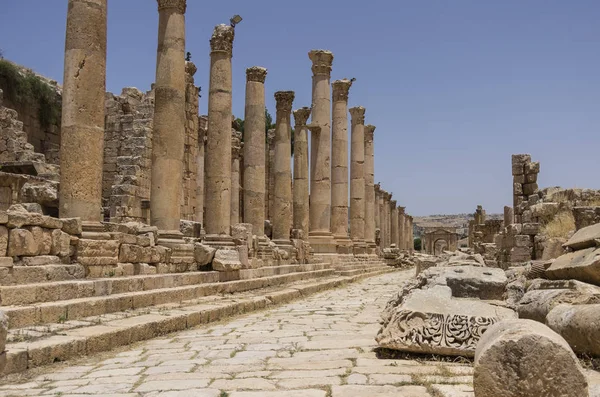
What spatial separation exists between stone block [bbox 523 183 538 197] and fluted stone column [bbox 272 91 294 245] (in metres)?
8.77

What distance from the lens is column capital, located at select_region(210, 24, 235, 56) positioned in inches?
666

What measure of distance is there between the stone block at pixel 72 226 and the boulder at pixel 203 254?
3853mm

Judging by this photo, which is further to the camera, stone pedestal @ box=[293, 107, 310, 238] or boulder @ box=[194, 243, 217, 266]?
stone pedestal @ box=[293, 107, 310, 238]

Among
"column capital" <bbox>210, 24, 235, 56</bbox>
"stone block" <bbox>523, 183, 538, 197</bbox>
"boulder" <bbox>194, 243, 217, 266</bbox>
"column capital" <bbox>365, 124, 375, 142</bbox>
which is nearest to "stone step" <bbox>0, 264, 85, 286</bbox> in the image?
"boulder" <bbox>194, 243, 217, 266</bbox>

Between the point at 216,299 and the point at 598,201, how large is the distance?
12.5 m

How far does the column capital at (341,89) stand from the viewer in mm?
28594

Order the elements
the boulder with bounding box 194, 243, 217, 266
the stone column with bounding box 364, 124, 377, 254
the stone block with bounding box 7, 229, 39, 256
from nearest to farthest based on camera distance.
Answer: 1. the stone block with bounding box 7, 229, 39, 256
2. the boulder with bounding box 194, 243, 217, 266
3. the stone column with bounding box 364, 124, 377, 254

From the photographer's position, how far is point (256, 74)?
20.5 metres

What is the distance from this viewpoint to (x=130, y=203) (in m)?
20.7

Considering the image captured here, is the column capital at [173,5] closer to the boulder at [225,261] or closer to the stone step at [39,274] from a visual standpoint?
the boulder at [225,261]

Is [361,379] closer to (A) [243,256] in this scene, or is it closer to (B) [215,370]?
(B) [215,370]

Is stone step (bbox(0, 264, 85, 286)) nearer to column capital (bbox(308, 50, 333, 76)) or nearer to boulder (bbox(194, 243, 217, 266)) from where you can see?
boulder (bbox(194, 243, 217, 266))

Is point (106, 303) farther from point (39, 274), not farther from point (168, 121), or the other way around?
point (168, 121)

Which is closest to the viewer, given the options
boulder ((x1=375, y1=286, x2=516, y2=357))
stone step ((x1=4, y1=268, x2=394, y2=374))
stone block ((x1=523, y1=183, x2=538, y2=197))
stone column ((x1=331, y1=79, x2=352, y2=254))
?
boulder ((x1=375, y1=286, x2=516, y2=357))
